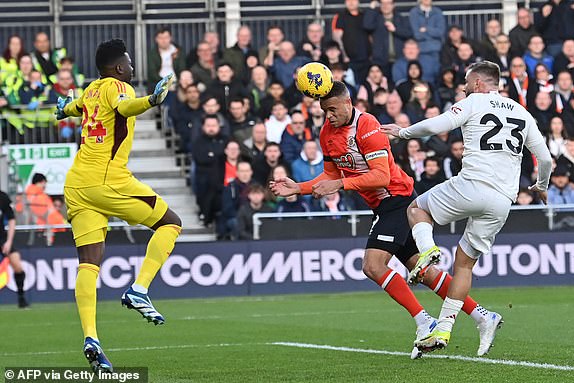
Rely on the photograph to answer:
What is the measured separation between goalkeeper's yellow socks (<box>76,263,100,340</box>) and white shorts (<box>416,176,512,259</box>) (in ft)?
9.43

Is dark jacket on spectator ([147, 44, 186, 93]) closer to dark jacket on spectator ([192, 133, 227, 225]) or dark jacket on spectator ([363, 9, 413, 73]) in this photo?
dark jacket on spectator ([192, 133, 227, 225])

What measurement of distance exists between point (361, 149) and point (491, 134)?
130 cm

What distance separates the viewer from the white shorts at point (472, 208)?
10711 mm

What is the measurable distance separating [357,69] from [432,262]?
15.1m

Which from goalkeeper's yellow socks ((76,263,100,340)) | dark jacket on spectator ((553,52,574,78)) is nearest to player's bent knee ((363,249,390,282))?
goalkeeper's yellow socks ((76,263,100,340))

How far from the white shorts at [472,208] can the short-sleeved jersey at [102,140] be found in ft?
Result: 8.61

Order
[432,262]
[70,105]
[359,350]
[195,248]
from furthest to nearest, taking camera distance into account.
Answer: [195,248]
[359,350]
[70,105]
[432,262]

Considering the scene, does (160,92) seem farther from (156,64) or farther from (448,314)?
(156,64)

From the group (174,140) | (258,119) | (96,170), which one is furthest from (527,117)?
(174,140)

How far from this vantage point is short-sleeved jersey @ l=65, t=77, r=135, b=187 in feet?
34.8

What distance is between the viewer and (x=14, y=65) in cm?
2450

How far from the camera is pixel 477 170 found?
10719 mm

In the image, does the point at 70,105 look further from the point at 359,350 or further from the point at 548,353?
the point at 548,353

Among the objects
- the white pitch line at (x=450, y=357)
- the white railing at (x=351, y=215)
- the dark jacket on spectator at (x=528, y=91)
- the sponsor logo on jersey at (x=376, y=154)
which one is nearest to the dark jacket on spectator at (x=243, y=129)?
the white railing at (x=351, y=215)
